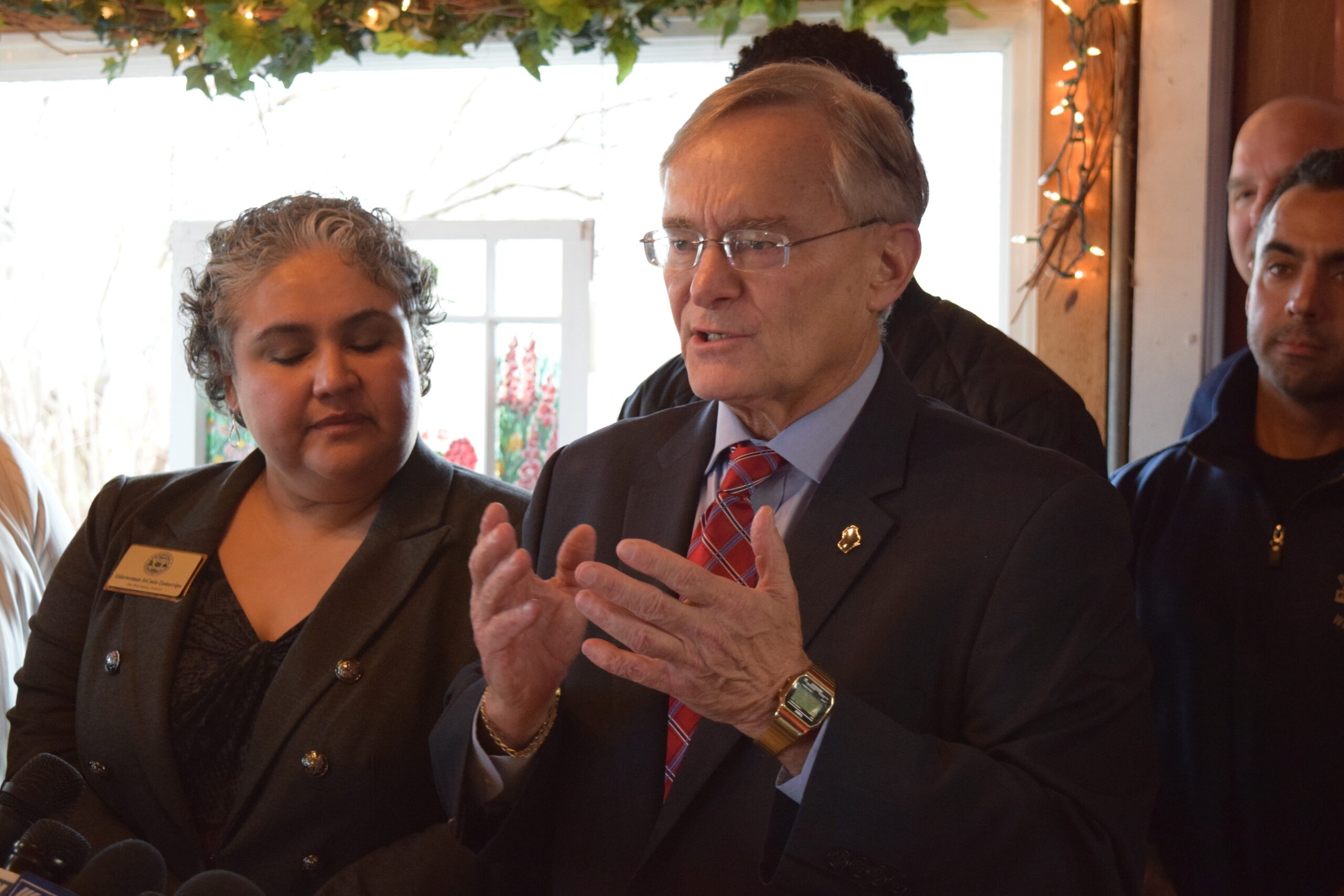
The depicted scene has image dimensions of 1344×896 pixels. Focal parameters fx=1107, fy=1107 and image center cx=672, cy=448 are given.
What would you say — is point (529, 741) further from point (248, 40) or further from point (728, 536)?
point (248, 40)

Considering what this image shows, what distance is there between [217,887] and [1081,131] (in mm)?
2913

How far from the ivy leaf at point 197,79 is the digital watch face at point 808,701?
10.6ft

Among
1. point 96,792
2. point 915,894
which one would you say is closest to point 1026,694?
point 915,894

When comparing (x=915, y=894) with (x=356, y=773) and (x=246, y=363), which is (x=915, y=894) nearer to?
(x=356, y=773)

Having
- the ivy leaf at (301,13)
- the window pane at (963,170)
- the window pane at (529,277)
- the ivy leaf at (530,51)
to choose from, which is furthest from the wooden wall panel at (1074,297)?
the ivy leaf at (301,13)

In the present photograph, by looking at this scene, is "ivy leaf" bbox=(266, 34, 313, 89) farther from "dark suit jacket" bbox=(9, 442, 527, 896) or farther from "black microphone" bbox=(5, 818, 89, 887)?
"black microphone" bbox=(5, 818, 89, 887)

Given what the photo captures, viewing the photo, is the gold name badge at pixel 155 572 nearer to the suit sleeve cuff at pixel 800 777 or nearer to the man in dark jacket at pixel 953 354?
the man in dark jacket at pixel 953 354

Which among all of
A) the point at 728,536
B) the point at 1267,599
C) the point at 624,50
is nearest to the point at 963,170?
the point at 624,50

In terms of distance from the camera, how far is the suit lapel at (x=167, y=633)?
1604mm

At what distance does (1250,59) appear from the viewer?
9.72 ft

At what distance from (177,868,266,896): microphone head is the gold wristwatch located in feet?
1.58

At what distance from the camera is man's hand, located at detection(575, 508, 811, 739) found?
0.98 m

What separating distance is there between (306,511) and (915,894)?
119 centimetres

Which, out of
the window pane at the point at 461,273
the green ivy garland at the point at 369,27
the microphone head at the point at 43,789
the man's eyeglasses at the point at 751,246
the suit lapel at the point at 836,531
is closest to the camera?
the microphone head at the point at 43,789
